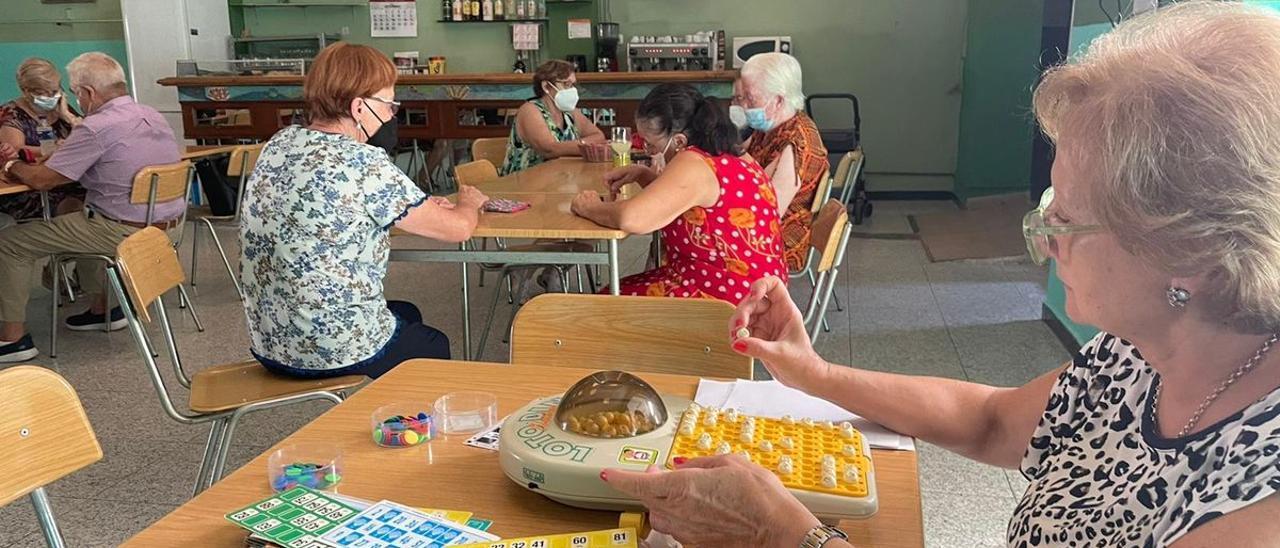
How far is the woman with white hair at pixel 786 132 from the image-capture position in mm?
3775

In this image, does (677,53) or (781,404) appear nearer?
(781,404)

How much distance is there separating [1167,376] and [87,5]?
8610 mm

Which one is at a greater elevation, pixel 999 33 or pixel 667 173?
pixel 999 33

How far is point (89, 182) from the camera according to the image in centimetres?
400

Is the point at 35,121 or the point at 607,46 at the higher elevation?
the point at 607,46

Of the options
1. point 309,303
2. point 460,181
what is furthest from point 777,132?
point 309,303

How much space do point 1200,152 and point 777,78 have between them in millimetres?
3182

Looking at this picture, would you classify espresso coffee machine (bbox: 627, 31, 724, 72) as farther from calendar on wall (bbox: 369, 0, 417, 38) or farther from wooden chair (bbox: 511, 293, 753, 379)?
wooden chair (bbox: 511, 293, 753, 379)

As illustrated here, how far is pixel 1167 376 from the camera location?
2.90ft

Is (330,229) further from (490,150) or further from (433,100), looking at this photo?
(433,100)

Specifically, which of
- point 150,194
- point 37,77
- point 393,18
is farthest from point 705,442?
point 393,18

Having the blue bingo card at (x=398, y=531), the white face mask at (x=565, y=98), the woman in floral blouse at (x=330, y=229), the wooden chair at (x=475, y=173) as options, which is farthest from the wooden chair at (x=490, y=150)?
the blue bingo card at (x=398, y=531)

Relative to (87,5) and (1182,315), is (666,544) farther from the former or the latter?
(87,5)

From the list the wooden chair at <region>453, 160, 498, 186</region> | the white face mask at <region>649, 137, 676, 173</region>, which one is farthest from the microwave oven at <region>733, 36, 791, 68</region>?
the white face mask at <region>649, 137, 676, 173</region>
